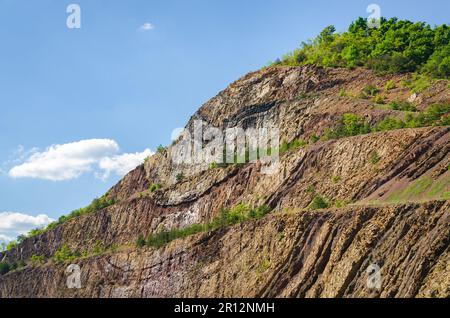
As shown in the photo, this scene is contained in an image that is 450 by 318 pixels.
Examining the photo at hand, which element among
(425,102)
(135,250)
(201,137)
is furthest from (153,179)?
(425,102)

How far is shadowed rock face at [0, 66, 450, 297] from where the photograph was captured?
47.6 metres

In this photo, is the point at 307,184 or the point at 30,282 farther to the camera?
the point at 30,282

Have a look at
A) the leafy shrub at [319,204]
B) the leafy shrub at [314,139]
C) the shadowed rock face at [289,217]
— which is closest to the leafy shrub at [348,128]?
the leafy shrub at [314,139]

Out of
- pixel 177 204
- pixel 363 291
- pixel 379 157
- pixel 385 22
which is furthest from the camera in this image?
pixel 385 22

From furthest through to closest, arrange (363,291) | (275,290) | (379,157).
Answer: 1. (379,157)
2. (275,290)
3. (363,291)

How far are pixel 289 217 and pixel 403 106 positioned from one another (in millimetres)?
17099

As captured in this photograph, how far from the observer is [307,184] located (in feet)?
207

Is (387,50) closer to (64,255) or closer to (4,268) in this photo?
(64,255)

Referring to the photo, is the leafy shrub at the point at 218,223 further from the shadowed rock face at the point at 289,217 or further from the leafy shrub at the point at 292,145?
the leafy shrub at the point at 292,145

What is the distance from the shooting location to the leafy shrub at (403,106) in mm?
66244

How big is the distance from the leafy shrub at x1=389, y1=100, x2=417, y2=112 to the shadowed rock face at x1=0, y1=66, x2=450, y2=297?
3.19ft

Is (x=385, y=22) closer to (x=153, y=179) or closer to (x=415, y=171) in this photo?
(x=153, y=179)

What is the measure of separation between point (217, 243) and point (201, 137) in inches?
906

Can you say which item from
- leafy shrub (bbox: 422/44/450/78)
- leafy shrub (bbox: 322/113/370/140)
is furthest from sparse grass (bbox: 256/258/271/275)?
leafy shrub (bbox: 422/44/450/78)
